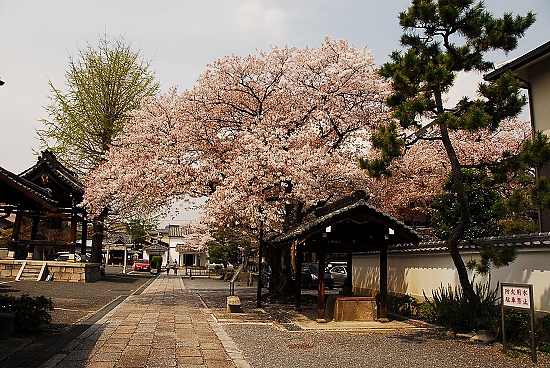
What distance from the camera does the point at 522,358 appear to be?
27.0 feet

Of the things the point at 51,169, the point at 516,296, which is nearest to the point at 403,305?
the point at 516,296

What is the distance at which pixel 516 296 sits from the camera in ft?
27.5

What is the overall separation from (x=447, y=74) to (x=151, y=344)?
25.0 ft

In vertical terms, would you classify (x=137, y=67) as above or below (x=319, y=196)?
above

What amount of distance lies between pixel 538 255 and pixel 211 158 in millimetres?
11202

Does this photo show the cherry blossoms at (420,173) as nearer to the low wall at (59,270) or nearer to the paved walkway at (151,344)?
the paved walkway at (151,344)

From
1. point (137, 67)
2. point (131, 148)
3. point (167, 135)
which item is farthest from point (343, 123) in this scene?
point (137, 67)

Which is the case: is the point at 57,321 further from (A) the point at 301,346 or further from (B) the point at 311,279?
(B) the point at 311,279

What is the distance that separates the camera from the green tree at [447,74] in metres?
9.37

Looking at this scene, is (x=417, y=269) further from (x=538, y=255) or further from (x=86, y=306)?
(x=86, y=306)

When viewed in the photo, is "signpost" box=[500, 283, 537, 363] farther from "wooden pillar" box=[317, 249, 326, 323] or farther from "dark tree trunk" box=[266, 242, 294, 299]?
"dark tree trunk" box=[266, 242, 294, 299]

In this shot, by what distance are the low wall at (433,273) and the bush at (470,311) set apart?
46cm

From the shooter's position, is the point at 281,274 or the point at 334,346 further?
the point at 281,274

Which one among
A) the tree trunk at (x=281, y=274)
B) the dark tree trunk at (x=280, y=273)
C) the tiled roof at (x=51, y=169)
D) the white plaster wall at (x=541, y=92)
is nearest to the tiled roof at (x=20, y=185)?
the dark tree trunk at (x=280, y=273)
